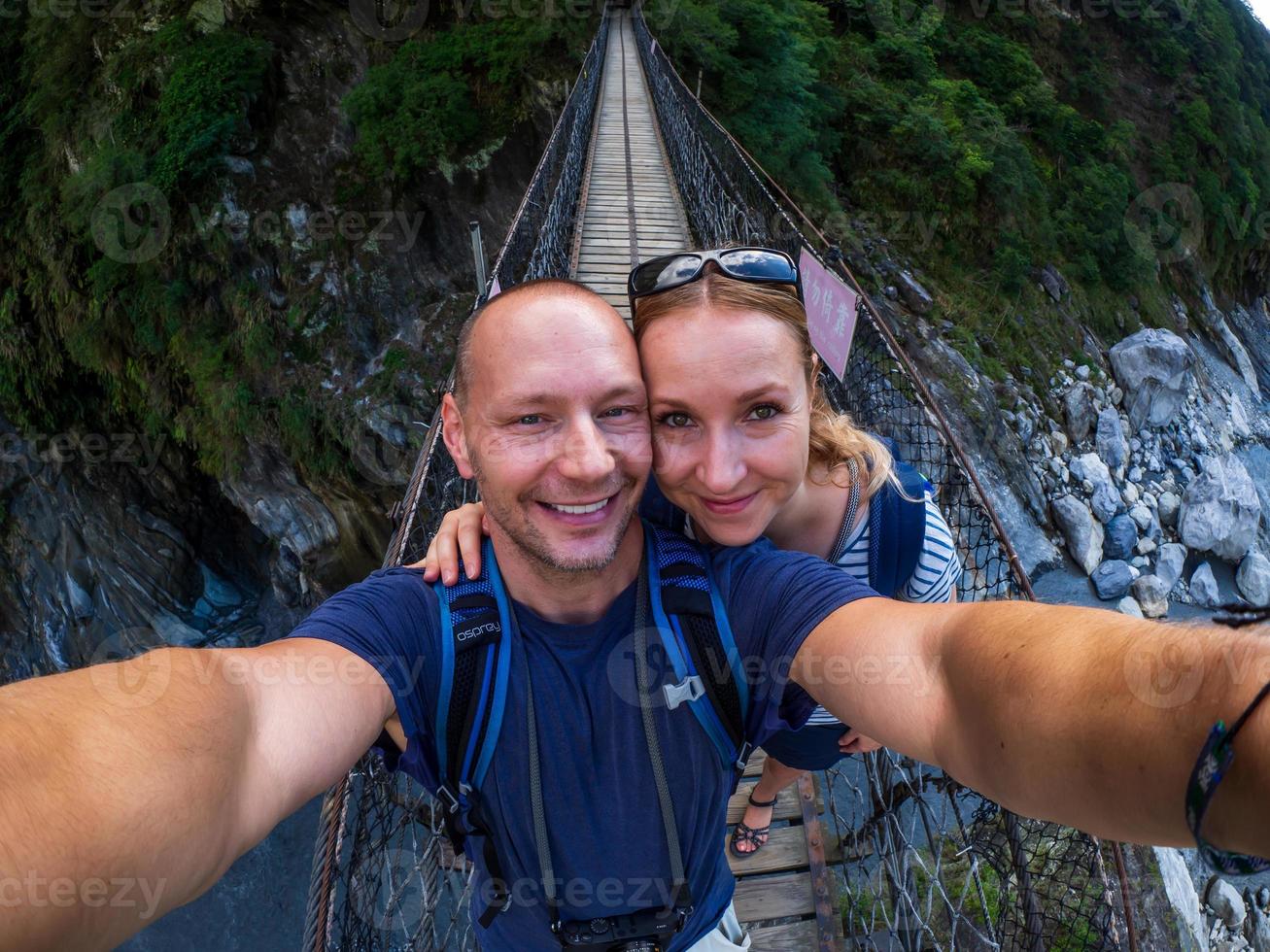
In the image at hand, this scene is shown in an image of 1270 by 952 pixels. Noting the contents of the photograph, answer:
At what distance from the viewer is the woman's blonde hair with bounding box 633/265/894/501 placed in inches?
48.6

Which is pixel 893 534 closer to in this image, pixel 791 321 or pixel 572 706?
pixel 791 321

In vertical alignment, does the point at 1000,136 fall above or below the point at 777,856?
above

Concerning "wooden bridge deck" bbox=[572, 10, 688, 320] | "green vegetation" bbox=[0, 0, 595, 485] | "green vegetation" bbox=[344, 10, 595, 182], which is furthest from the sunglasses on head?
"green vegetation" bbox=[344, 10, 595, 182]

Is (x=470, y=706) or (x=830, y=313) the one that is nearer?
(x=470, y=706)

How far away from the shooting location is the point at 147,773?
26.2 inches

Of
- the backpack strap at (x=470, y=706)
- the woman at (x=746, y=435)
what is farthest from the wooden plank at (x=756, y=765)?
the backpack strap at (x=470, y=706)

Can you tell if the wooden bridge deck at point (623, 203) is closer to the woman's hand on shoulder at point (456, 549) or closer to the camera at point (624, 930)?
the woman's hand on shoulder at point (456, 549)

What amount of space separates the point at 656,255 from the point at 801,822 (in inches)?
144

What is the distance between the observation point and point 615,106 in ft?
30.9

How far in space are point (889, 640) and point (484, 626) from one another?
0.60 metres

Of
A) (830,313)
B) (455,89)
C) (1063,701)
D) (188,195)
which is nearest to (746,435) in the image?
(1063,701)

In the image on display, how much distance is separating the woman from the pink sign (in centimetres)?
71

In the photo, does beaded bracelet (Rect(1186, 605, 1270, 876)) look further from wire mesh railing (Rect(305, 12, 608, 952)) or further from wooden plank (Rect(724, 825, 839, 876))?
wooden plank (Rect(724, 825, 839, 876))

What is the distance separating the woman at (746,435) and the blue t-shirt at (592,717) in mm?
148
